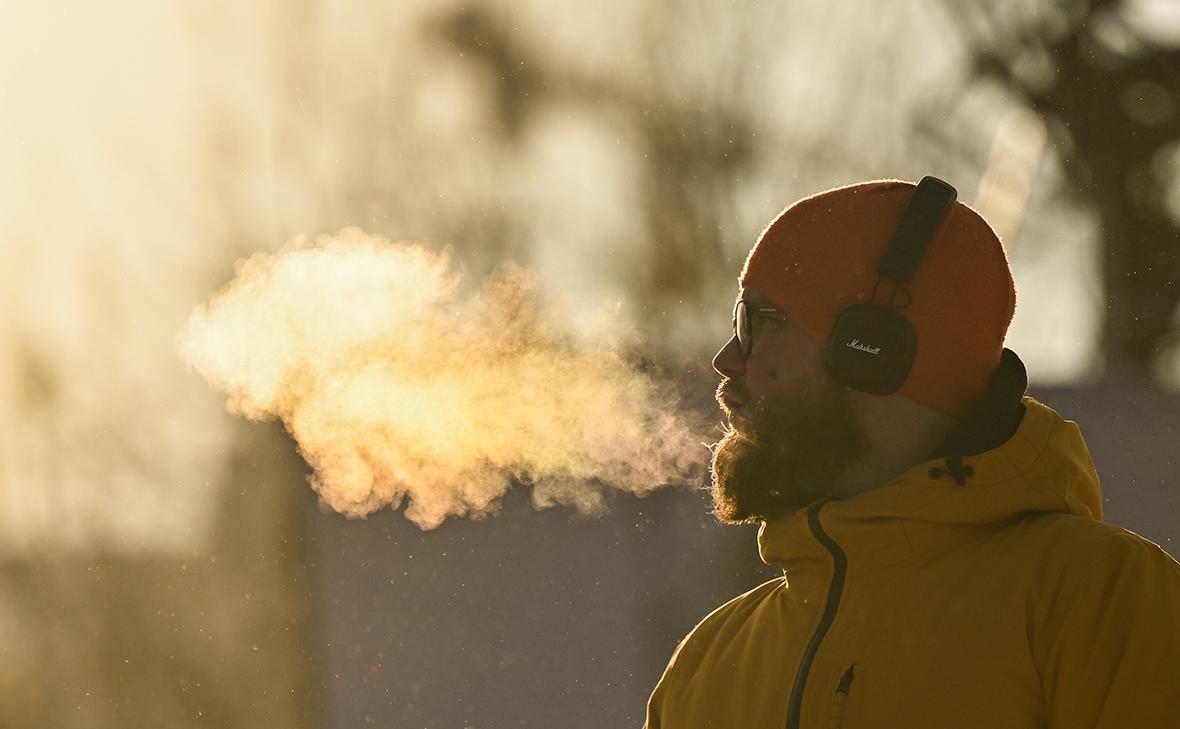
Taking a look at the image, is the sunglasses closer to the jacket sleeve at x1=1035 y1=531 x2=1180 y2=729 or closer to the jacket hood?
the jacket hood

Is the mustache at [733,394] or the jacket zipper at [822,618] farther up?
the mustache at [733,394]

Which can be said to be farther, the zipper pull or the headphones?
the headphones

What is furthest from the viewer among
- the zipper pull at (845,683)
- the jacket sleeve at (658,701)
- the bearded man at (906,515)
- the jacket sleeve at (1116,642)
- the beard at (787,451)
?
the jacket sleeve at (658,701)

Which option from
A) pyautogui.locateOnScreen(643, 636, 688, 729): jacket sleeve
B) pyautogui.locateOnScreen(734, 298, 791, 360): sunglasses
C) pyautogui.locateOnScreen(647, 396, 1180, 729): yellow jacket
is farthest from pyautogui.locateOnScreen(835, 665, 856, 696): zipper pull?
pyautogui.locateOnScreen(734, 298, 791, 360): sunglasses

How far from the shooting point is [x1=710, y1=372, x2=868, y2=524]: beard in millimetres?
2367

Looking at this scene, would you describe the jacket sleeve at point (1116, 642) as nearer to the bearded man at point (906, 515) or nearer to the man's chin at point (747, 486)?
the bearded man at point (906, 515)

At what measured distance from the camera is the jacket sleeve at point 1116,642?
1.81 m

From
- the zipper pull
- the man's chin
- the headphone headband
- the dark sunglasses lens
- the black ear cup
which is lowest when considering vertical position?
the zipper pull

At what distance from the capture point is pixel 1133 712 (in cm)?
181

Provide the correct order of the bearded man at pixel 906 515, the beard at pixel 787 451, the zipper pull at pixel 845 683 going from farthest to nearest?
the beard at pixel 787 451
the zipper pull at pixel 845 683
the bearded man at pixel 906 515

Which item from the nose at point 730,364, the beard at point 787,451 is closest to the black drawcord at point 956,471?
the beard at point 787,451

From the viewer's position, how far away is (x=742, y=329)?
2.65 m

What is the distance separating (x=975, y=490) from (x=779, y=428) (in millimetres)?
419

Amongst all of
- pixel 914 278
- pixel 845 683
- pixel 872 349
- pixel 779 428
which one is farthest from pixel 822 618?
pixel 914 278
